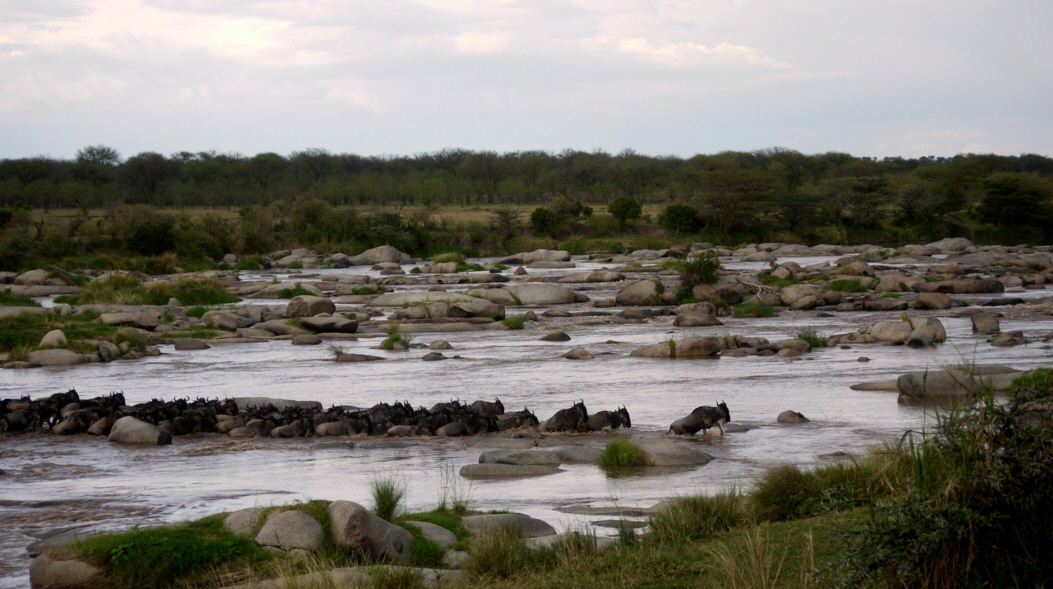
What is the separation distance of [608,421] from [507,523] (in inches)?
265

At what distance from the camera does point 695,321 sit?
30.8 metres

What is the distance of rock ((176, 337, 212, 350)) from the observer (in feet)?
91.8

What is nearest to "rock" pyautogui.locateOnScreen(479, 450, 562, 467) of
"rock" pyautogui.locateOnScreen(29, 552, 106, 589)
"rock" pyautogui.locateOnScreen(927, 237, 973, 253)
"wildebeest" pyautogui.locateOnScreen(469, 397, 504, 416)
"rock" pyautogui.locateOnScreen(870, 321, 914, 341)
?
"wildebeest" pyautogui.locateOnScreen(469, 397, 504, 416)

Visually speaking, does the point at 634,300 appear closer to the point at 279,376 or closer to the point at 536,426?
the point at 279,376

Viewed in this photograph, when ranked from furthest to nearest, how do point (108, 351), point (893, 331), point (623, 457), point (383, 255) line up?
point (383, 255) < point (108, 351) < point (893, 331) < point (623, 457)

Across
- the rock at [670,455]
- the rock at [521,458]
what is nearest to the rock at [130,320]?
the rock at [521,458]

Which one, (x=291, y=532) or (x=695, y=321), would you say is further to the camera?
(x=695, y=321)

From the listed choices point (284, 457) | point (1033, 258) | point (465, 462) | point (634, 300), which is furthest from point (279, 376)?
point (1033, 258)

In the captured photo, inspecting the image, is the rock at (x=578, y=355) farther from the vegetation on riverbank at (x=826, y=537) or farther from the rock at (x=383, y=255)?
the rock at (x=383, y=255)

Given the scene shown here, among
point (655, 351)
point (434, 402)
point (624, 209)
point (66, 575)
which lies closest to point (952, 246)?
point (624, 209)

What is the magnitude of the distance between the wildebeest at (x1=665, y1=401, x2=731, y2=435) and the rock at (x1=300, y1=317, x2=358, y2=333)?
19.5 meters

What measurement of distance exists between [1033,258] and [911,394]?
43.5m

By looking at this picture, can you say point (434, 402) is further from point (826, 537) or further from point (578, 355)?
point (826, 537)

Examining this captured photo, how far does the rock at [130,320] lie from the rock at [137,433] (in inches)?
674
